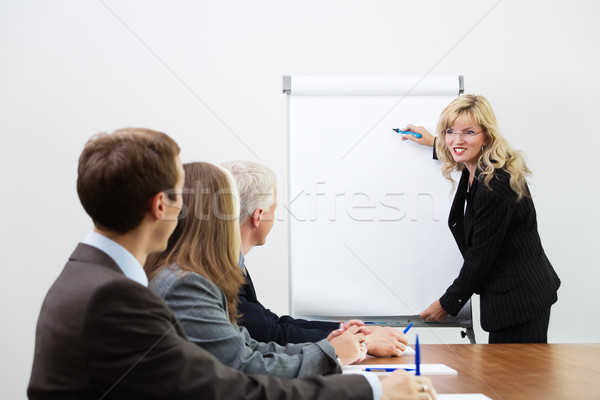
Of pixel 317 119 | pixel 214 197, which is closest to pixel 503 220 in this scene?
pixel 317 119

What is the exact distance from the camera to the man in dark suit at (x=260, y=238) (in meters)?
1.78

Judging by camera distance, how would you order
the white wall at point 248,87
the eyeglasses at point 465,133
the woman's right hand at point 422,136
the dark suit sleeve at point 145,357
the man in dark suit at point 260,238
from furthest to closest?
the white wall at point 248,87, the woman's right hand at point 422,136, the eyeglasses at point 465,133, the man in dark suit at point 260,238, the dark suit sleeve at point 145,357

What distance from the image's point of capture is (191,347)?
3.09 ft

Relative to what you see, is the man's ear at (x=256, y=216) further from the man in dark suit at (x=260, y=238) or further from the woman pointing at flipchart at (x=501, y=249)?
the woman pointing at flipchart at (x=501, y=249)

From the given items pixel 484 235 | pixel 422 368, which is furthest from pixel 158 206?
pixel 484 235

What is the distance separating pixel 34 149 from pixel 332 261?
6.87ft

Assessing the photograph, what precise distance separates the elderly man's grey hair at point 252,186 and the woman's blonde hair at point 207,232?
326 mm

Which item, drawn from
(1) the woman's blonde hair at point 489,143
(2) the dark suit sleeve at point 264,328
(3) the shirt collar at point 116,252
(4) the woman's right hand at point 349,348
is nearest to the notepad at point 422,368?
(4) the woman's right hand at point 349,348

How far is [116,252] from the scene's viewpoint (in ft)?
3.32

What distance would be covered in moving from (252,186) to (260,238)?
0.63 ft

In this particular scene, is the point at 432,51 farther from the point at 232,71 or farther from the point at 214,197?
the point at 214,197

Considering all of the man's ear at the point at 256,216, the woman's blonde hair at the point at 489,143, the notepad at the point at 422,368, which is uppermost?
the woman's blonde hair at the point at 489,143

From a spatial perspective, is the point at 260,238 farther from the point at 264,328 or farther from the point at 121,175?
the point at 121,175

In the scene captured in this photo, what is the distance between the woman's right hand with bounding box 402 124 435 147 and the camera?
2898mm
